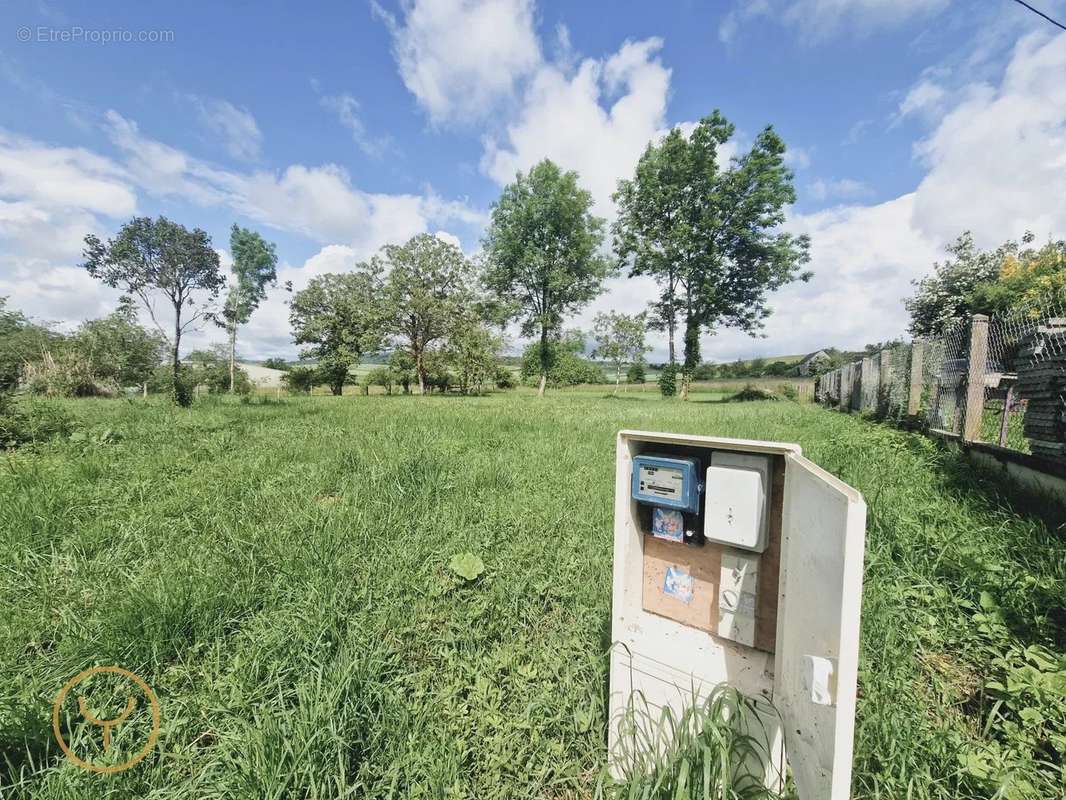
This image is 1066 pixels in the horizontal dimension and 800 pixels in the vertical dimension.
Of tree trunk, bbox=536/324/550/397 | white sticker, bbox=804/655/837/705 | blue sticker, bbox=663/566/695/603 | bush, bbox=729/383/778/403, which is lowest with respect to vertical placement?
bush, bbox=729/383/778/403

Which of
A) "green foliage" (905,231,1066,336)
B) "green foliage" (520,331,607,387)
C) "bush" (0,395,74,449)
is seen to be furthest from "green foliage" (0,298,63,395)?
"green foliage" (905,231,1066,336)

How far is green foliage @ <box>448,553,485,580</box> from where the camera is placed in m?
2.57

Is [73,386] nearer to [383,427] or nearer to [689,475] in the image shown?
[383,427]

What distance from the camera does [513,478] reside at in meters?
4.27

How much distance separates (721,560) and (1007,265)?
3548 cm

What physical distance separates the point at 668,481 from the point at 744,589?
1.64 feet

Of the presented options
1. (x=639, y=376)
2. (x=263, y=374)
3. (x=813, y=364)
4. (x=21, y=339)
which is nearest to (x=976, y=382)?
(x=813, y=364)

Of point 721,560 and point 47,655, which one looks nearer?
point 721,560

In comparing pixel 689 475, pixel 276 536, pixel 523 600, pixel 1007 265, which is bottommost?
pixel 523 600

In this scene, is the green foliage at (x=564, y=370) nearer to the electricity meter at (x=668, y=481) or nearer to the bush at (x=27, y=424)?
the bush at (x=27, y=424)

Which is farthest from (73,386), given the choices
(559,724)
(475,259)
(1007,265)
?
(1007,265)

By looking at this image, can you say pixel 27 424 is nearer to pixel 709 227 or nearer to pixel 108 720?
pixel 108 720

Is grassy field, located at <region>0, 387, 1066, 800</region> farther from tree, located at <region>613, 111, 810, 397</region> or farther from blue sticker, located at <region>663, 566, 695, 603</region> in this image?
tree, located at <region>613, 111, 810, 397</region>

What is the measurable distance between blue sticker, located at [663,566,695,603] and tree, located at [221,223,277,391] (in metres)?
36.1
